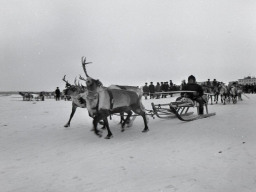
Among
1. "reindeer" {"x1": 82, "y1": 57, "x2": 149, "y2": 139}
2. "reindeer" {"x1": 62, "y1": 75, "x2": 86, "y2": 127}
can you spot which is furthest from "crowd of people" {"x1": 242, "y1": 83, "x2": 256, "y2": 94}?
"reindeer" {"x1": 82, "y1": 57, "x2": 149, "y2": 139}

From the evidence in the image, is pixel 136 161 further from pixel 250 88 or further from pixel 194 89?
pixel 250 88

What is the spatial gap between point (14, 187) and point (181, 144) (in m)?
3.66

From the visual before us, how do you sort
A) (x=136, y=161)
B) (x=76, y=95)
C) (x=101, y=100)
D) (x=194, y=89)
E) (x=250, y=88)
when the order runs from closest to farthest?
(x=136, y=161) < (x=101, y=100) < (x=76, y=95) < (x=194, y=89) < (x=250, y=88)

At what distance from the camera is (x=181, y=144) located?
20.1 ft

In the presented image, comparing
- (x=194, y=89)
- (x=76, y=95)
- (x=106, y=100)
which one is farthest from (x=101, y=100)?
(x=194, y=89)

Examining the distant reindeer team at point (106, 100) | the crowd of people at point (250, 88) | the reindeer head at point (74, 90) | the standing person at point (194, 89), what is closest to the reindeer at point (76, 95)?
the reindeer head at point (74, 90)

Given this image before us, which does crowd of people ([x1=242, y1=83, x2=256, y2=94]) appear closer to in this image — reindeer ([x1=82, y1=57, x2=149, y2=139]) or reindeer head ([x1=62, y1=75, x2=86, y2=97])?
reindeer head ([x1=62, y1=75, x2=86, y2=97])

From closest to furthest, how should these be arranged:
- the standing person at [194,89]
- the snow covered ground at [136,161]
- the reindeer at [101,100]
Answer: the snow covered ground at [136,161], the reindeer at [101,100], the standing person at [194,89]

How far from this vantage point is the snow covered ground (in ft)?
12.8

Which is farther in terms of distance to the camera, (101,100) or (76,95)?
(76,95)

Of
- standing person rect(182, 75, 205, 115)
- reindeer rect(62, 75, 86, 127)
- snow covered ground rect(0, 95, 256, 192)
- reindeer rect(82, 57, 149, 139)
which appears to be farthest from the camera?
standing person rect(182, 75, 205, 115)

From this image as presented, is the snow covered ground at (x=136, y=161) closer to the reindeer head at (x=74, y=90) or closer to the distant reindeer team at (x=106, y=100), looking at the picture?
the distant reindeer team at (x=106, y=100)

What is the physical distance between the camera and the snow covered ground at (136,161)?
12.8ft

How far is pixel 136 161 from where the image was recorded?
5.03 meters
